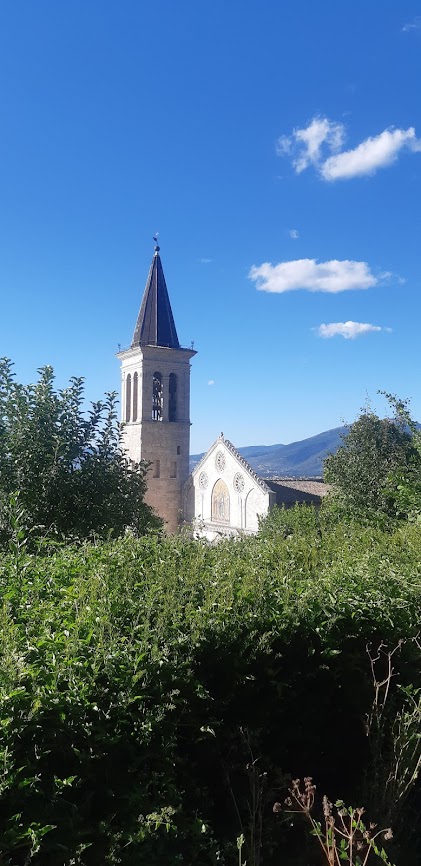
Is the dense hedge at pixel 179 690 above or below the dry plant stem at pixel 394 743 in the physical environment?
above

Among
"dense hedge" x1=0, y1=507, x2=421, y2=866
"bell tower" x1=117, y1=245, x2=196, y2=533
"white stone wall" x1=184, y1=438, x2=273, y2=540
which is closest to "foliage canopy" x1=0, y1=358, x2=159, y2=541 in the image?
"dense hedge" x1=0, y1=507, x2=421, y2=866

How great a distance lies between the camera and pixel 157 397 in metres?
43.0

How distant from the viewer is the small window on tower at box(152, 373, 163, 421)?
140ft

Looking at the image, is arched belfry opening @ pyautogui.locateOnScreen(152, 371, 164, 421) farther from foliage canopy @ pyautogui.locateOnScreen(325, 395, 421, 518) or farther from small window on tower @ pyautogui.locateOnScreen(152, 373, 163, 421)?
foliage canopy @ pyautogui.locateOnScreen(325, 395, 421, 518)

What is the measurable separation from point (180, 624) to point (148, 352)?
3878 centimetres

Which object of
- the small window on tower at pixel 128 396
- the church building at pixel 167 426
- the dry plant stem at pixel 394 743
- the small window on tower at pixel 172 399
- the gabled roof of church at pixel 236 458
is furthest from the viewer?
the small window on tower at pixel 128 396

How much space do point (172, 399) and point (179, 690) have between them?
40.3 meters

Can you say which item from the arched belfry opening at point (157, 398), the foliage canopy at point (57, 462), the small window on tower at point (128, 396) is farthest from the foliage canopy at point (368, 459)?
the small window on tower at point (128, 396)

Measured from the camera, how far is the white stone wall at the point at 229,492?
36.4 m

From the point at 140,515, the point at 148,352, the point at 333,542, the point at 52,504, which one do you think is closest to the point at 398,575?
the point at 333,542

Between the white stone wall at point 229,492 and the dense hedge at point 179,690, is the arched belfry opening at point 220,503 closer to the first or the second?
the white stone wall at point 229,492

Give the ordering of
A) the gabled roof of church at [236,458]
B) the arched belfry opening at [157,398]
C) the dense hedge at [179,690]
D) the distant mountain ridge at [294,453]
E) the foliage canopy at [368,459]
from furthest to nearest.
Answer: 1. the distant mountain ridge at [294,453]
2. the arched belfry opening at [157,398]
3. the gabled roof of church at [236,458]
4. the foliage canopy at [368,459]
5. the dense hedge at [179,690]

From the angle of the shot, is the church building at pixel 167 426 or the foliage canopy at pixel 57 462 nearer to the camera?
the foliage canopy at pixel 57 462

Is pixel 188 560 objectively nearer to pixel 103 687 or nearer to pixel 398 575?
pixel 398 575
